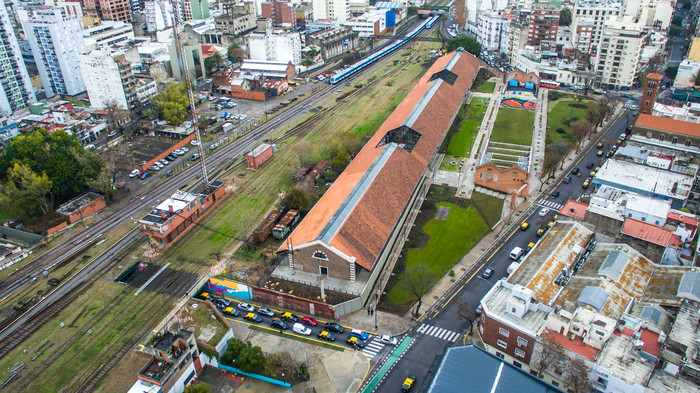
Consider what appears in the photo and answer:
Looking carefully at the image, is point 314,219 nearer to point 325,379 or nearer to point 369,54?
point 325,379

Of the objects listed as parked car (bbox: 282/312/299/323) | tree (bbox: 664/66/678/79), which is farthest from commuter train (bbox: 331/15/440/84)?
parked car (bbox: 282/312/299/323)

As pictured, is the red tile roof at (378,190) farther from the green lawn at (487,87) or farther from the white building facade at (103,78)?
the white building facade at (103,78)

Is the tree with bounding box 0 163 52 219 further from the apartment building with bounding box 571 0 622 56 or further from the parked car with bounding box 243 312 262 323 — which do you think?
the apartment building with bounding box 571 0 622 56

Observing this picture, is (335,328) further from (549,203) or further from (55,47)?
(55,47)

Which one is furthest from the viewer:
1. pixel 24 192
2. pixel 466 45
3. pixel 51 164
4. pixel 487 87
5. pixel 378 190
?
pixel 466 45

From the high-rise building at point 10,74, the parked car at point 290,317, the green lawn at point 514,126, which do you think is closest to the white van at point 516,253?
the parked car at point 290,317

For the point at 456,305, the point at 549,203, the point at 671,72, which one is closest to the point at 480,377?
the point at 456,305
